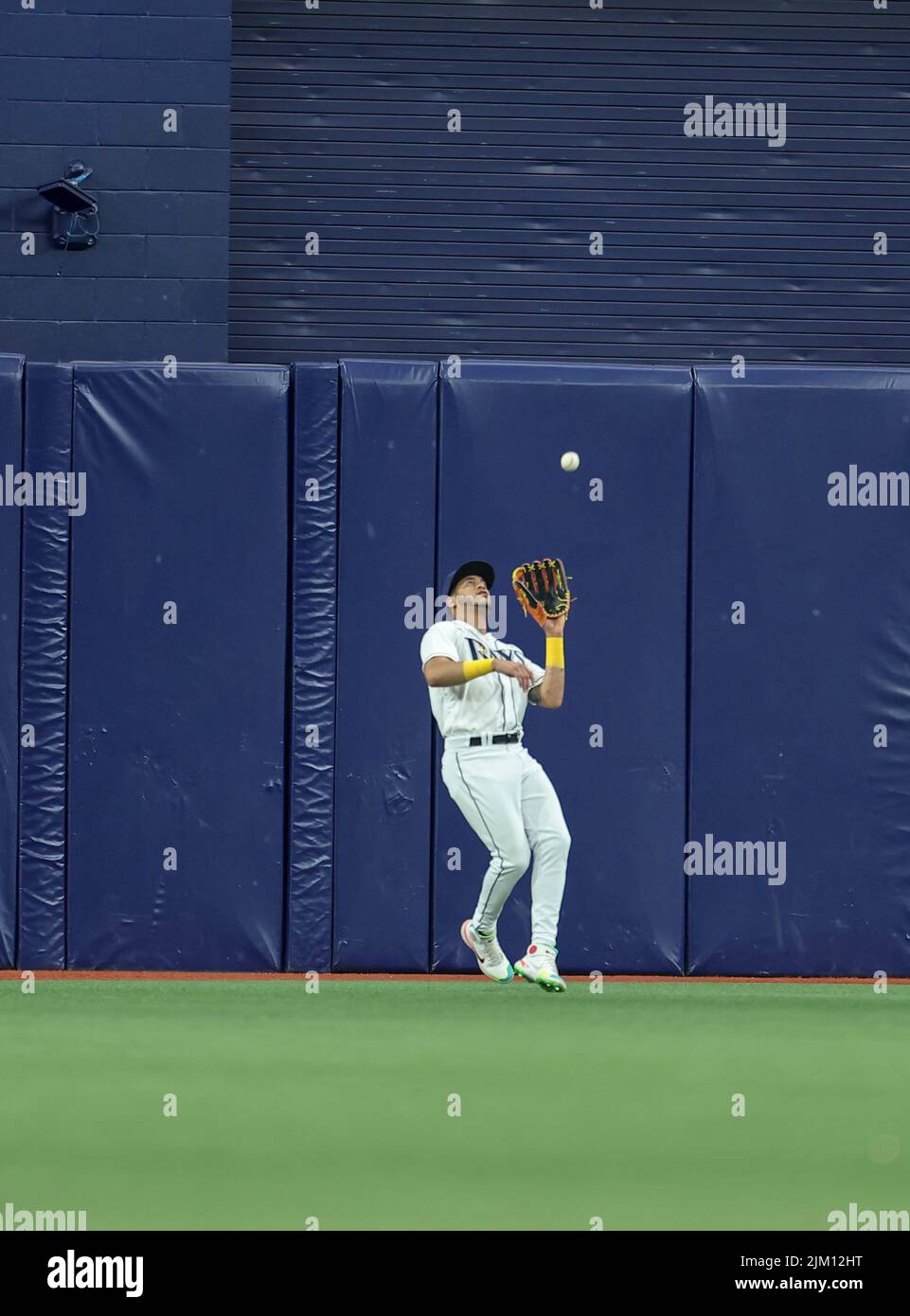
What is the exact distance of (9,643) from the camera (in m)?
11.6

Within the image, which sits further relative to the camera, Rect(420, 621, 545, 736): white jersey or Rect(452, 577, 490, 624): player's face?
→ Rect(452, 577, 490, 624): player's face

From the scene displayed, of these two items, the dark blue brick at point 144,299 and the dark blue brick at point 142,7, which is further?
the dark blue brick at point 144,299

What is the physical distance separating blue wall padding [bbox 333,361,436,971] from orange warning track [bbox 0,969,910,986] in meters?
0.18

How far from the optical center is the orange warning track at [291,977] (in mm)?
11375

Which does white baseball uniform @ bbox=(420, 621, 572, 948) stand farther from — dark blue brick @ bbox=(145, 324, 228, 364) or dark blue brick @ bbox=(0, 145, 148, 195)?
dark blue brick @ bbox=(0, 145, 148, 195)

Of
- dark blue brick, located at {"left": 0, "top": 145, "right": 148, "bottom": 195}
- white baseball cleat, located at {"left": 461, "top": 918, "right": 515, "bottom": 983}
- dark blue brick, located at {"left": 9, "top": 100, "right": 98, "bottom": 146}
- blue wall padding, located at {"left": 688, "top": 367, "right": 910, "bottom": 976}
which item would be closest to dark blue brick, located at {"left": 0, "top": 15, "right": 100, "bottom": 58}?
dark blue brick, located at {"left": 9, "top": 100, "right": 98, "bottom": 146}

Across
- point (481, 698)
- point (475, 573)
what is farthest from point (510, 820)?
point (475, 573)

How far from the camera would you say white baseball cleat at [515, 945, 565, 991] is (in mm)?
9812

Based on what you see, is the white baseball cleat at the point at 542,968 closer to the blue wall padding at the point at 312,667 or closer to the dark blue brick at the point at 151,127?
the blue wall padding at the point at 312,667

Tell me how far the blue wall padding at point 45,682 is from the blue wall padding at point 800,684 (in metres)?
3.75

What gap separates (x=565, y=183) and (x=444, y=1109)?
9568mm

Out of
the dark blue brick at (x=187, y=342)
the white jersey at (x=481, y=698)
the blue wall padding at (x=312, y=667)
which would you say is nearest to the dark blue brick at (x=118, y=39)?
the dark blue brick at (x=187, y=342)

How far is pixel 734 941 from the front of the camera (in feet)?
38.6

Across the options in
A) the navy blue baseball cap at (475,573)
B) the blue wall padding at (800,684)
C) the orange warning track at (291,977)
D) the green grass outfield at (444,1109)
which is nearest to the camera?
the green grass outfield at (444,1109)
